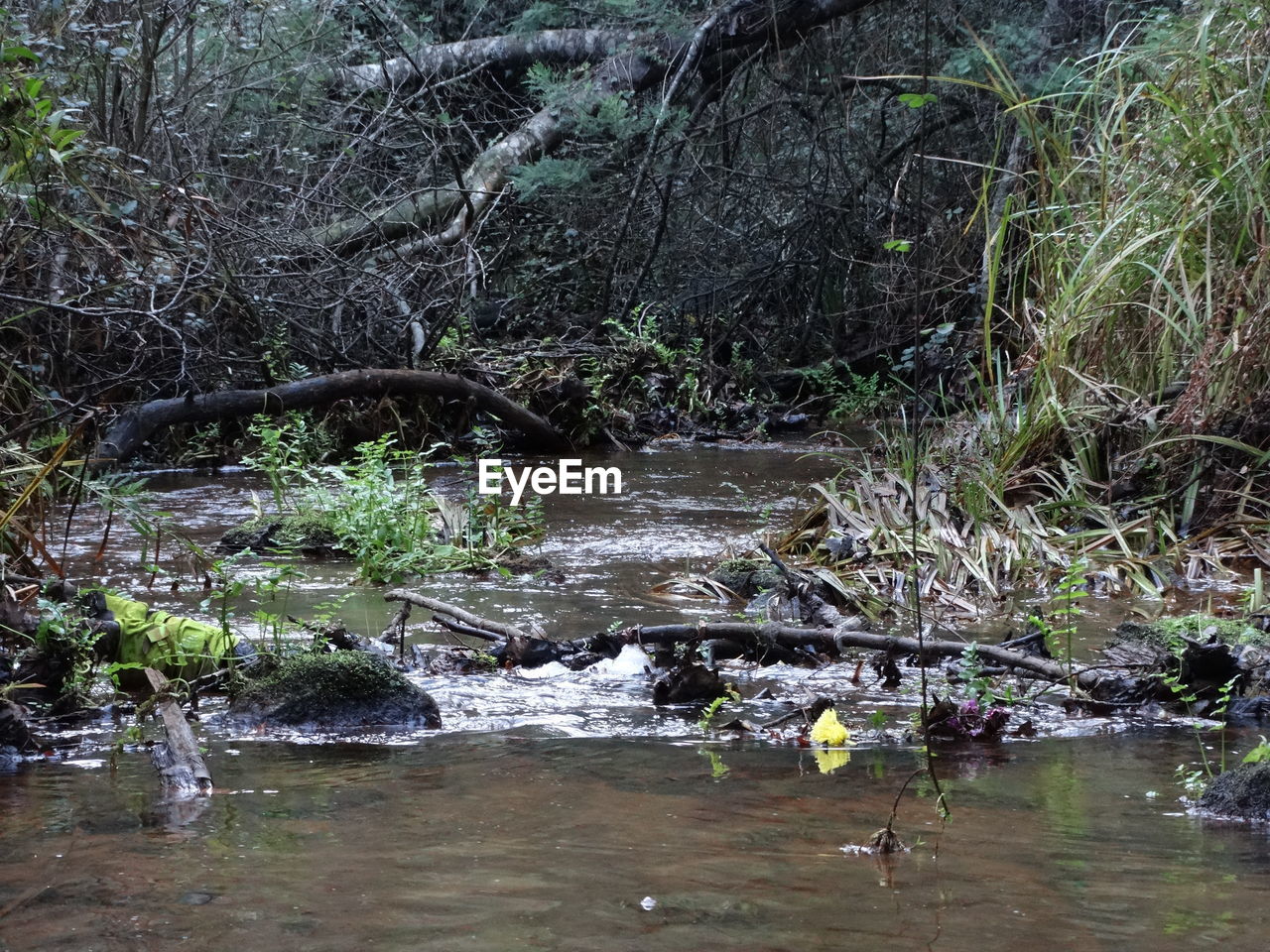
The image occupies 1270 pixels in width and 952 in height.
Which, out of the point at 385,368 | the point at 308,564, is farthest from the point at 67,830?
the point at 385,368

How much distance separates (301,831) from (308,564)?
12.1 feet

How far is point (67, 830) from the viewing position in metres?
2.34

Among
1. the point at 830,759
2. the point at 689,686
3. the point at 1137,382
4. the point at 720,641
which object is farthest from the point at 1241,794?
the point at 1137,382

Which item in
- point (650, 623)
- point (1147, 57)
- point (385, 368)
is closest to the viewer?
point (650, 623)

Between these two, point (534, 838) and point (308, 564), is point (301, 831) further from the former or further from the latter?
point (308, 564)

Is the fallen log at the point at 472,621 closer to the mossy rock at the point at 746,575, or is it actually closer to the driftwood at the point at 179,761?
the mossy rock at the point at 746,575

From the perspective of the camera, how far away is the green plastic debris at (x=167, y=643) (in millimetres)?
3635

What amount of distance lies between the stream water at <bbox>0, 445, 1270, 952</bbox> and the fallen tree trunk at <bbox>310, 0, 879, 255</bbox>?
7.78m

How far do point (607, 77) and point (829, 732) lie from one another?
9584 mm

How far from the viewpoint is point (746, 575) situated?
17.2 feet

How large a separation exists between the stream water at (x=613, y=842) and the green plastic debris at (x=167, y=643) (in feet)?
1.13

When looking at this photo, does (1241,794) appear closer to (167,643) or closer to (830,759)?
(830,759)

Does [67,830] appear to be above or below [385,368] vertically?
below

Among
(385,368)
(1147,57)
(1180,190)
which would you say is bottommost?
(385,368)
